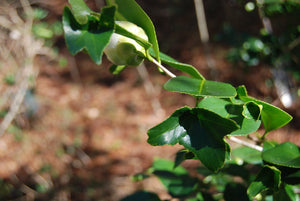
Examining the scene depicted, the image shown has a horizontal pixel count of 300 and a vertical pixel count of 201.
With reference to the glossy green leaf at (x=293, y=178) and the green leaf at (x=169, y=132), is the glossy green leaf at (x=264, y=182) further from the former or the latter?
the green leaf at (x=169, y=132)

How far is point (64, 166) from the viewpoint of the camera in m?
2.38

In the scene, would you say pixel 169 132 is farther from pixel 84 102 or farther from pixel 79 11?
pixel 84 102

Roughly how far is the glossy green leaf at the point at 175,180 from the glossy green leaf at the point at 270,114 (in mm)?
313

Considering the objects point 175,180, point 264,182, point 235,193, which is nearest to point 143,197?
point 175,180

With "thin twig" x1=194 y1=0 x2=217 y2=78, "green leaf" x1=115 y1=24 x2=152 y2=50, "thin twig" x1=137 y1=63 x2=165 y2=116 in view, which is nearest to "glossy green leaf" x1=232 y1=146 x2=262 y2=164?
"green leaf" x1=115 y1=24 x2=152 y2=50

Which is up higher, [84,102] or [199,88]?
[199,88]

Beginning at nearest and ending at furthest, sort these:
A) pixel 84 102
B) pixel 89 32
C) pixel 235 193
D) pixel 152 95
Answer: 1. pixel 89 32
2. pixel 235 193
3. pixel 152 95
4. pixel 84 102

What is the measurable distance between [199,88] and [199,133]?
0.08m

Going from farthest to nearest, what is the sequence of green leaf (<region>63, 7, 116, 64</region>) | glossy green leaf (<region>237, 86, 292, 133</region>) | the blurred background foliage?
the blurred background foliage → glossy green leaf (<region>237, 86, 292, 133</region>) → green leaf (<region>63, 7, 116, 64</region>)

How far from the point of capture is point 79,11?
45cm

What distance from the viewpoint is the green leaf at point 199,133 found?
0.45 meters

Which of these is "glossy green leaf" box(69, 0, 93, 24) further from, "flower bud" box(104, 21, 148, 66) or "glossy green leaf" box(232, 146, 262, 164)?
"glossy green leaf" box(232, 146, 262, 164)

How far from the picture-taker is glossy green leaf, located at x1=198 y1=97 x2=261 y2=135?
491mm

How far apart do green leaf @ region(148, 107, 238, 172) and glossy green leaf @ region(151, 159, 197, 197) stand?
1.17 ft
